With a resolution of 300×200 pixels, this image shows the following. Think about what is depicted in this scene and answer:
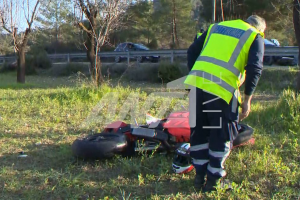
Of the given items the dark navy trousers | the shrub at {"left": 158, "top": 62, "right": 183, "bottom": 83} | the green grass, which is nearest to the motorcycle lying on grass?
the green grass

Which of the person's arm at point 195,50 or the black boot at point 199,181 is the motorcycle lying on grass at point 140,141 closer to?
the black boot at point 199,181

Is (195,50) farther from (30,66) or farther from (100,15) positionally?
(30,66)

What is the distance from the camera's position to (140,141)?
4129 millimetres

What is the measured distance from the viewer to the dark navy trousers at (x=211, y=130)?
120 inches

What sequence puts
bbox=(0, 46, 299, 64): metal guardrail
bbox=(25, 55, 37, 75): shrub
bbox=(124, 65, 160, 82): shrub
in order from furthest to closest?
1. bbox=(25, 55, 37, 75): shrub
2. bbox=(124, 65, 160, 82): shrub
3. bbox=(0, 46, 299, 64): metal guardrail

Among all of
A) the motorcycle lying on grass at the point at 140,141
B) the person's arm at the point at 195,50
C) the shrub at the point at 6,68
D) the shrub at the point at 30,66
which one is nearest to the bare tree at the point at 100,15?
the motorcycle lying on grass at the point at 140,141

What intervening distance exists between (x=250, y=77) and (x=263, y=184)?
1.05 meters

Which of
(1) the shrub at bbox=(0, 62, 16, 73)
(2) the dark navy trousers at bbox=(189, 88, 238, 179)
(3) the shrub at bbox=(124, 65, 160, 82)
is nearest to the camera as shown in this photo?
(2) the dark navy trousers at bbox=(189, 88, 238, 179)

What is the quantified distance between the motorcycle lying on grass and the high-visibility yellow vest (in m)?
1.10

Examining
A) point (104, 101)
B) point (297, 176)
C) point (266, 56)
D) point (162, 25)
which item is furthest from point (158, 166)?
point (162, 25)

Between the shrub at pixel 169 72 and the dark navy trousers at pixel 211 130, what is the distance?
14.8 metres

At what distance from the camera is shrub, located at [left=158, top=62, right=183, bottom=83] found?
1800 cm

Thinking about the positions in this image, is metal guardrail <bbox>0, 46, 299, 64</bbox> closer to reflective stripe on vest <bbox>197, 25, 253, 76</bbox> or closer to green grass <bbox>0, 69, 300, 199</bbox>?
Answer: green grass <bbox>0, 69, 300, 199</bbox>

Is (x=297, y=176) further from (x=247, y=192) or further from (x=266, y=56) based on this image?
(x=266, y=56)
